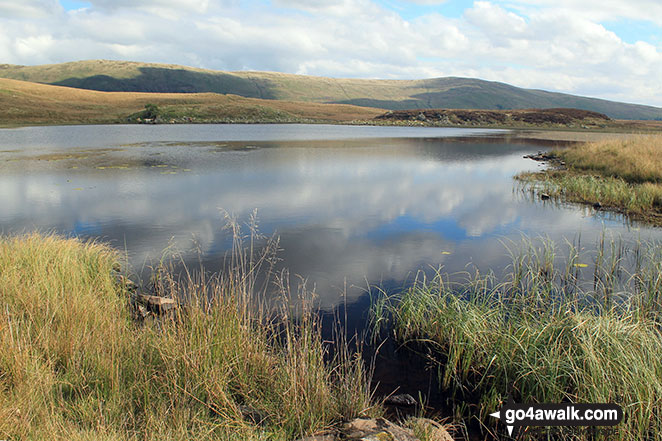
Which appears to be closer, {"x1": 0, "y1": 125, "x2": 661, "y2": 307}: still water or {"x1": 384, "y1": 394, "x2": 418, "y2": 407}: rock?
{"x1": 384, "y1": 394, "x2": 418, "y2": 407}: rock

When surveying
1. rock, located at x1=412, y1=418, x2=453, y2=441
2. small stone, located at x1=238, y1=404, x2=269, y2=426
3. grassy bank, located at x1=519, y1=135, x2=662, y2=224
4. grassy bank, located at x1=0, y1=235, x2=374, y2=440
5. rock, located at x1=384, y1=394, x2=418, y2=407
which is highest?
grassy bank, located at x1=519, y1=135, x2=662, y2=224

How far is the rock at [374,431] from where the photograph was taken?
3.49 meters

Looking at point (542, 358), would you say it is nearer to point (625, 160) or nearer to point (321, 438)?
point (321, 438)

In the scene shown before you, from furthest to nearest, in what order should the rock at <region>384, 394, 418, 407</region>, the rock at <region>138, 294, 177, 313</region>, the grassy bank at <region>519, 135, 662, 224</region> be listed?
1. the grassy bank at <region>519, 135, 662, 224</region>
2. the rock at <region>138, 294, 177, 313</region>
3. the rock at <region>384, 394, 418, 407</region>

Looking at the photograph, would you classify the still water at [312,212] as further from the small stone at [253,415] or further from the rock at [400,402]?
the small stone at [253,415]

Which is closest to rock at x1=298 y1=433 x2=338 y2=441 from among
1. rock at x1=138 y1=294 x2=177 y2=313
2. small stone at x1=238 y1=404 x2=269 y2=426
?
small stone at x1=238 y1=404 x2=269 y2=426

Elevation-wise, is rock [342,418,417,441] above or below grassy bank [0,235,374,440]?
below

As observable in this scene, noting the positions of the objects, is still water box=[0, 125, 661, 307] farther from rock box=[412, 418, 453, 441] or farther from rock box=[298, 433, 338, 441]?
rock box=[298, 433, 338, 441]

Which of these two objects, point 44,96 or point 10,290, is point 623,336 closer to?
point 10,290

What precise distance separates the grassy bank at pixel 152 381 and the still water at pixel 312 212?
106 inches

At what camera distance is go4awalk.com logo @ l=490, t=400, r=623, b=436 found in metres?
3.78

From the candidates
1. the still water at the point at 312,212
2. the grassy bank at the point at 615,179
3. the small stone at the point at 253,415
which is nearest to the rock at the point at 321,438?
the small stone at the point at 253,415

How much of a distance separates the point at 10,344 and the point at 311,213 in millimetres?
10593

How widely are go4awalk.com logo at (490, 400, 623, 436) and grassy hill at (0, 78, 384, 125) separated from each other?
7953 cm
